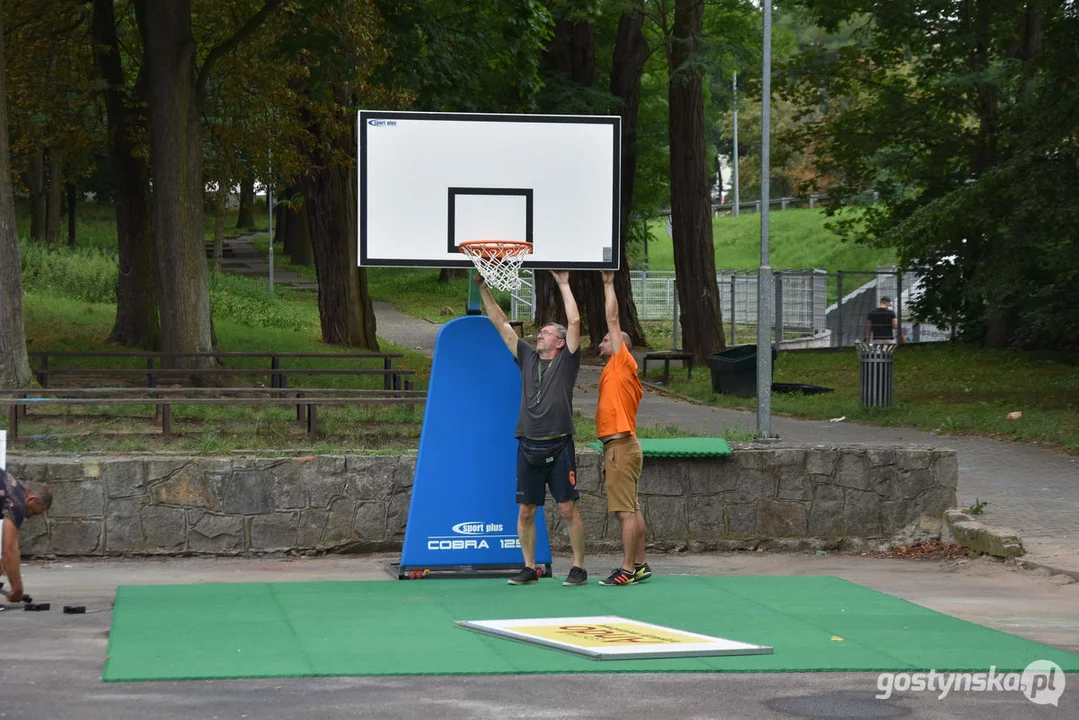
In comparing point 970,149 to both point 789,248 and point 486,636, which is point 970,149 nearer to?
point 486,636

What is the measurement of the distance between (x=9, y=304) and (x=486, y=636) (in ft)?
32.3

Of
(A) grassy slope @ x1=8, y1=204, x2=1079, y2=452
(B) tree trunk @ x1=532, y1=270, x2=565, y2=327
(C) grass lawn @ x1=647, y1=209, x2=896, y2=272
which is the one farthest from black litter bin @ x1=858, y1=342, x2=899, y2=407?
(C) grass lawn @ x1=647, y1=209, x2=896, y2=272

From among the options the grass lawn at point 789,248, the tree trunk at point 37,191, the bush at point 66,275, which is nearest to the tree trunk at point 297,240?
the tree trunk at point 37,191

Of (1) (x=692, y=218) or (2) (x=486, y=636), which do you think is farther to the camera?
(1) (x=692, y=218)

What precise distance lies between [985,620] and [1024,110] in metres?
15.1

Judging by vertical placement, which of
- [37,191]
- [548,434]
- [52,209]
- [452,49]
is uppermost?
[452,49]

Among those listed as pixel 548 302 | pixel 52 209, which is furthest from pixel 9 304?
pixel 52 209

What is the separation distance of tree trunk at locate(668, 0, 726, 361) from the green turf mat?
59.7ft

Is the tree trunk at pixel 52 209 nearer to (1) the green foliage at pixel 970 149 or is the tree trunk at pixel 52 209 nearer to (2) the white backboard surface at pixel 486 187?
(1) the green foliage at pixel 970 149

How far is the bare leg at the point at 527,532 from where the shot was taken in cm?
1053

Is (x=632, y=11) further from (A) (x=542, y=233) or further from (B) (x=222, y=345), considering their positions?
(A) (x=542, y=233)

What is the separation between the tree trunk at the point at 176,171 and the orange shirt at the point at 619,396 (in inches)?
418

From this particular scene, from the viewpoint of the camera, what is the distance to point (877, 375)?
22.8 metres

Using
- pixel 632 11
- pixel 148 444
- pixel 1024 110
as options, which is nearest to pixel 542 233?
pixel 148 444
